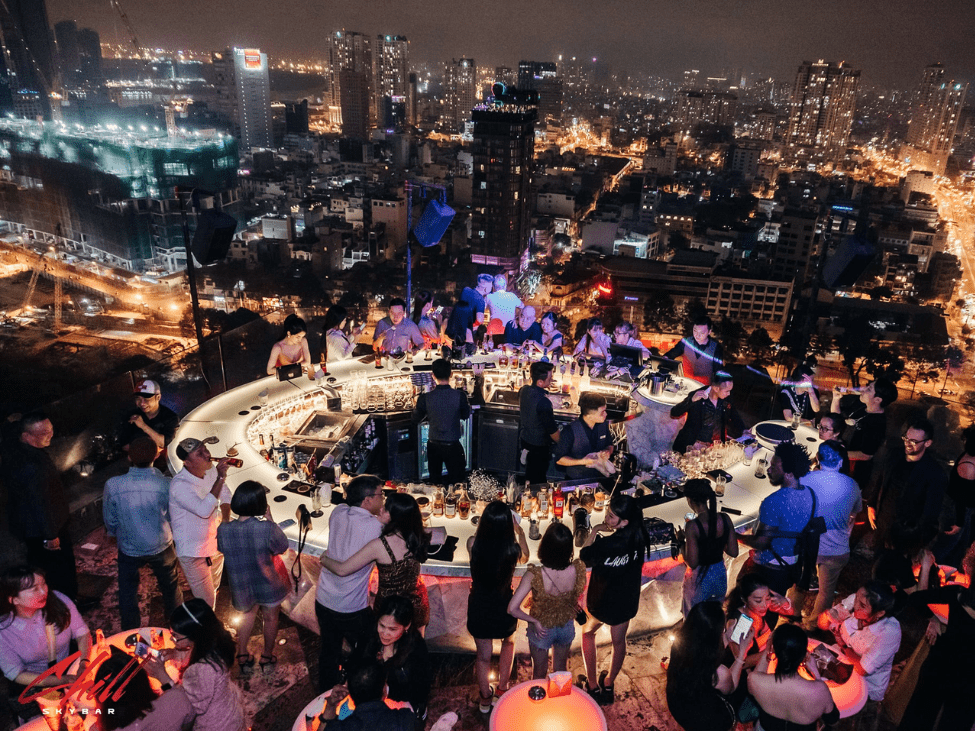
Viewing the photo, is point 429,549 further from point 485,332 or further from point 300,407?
point 485,332

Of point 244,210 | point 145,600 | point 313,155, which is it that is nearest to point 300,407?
point 145,600

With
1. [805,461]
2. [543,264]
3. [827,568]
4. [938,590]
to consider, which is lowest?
[543,264]

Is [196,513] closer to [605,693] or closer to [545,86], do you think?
[605,693]

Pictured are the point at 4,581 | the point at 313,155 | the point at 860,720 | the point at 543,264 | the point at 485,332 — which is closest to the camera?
the point at 4,581

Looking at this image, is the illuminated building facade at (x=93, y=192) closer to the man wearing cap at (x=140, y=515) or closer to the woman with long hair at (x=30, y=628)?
the man wearing cap at (x=140, y=515)

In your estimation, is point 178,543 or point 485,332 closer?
point 178,543

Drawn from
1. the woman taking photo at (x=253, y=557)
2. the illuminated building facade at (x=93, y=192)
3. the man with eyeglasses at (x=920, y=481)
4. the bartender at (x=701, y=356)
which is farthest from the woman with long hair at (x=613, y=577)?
the illuminated building facade at (x=93, y=192)

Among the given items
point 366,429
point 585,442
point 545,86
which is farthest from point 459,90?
point 585,442
